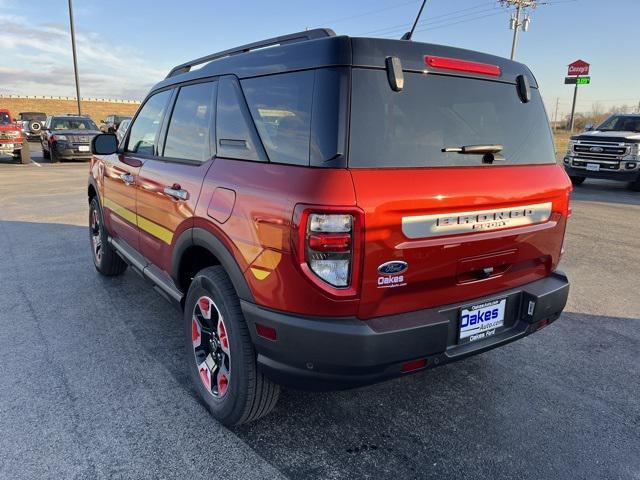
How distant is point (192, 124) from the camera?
9.95ft

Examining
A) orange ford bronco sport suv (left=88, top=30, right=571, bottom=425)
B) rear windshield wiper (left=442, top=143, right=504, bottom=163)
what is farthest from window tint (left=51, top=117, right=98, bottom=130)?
rear windshield wiper (left=442, top=143, right=504, bottom=163)

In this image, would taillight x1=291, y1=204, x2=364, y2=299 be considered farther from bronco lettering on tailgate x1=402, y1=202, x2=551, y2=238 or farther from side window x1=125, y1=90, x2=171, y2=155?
side window x1=125, y1=90, x2=171, y2=155

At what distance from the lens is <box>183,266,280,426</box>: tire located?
2.34 metres

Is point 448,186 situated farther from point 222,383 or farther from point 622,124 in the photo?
point 622,124

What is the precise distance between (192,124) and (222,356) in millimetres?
1460

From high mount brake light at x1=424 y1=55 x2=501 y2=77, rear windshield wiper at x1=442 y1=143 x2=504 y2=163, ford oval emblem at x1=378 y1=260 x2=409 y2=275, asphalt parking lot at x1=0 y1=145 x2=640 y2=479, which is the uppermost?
high mount brake light at x1=424 y1=55 x2=501 y2=77

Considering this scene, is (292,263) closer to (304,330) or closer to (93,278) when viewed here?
(304,330)

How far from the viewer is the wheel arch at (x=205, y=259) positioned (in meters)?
2.28

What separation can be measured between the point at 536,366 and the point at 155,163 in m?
3.00

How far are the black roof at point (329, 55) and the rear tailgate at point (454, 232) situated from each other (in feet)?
1.63

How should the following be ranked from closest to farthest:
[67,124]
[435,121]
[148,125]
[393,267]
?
1. [393,267]
2. [435,121]
3. [148,125]
4. [67,124]

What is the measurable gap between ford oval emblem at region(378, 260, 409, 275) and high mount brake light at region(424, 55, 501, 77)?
37.8 inches

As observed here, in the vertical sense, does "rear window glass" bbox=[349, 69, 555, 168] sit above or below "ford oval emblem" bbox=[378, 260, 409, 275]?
above

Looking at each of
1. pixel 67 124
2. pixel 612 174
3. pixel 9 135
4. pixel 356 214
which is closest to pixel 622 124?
pixel 612 174
